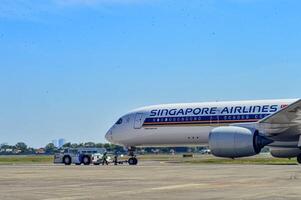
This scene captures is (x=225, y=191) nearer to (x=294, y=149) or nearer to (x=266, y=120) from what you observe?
(x=266, y=120)

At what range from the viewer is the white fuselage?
4022 centimetres

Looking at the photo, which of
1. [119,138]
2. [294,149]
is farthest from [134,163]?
[294,149]

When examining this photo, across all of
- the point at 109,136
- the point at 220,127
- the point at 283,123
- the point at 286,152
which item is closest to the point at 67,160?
the point at 109,136

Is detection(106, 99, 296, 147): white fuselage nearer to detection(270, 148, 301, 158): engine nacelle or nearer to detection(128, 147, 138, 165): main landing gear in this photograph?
detection(128, 147, 138, 165): main landing gear

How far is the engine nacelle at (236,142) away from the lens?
1361 inches

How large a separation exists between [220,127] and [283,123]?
376cm

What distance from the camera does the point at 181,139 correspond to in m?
42.8

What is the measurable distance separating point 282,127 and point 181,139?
819cm

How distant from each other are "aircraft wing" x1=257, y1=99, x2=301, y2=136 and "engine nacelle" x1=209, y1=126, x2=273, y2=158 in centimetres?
164

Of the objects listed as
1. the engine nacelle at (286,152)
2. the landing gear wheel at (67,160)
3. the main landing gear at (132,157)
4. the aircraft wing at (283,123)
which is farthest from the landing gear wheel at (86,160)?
the aircraft wing at (283,123)

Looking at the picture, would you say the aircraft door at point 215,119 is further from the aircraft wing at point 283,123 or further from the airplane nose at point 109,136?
the airplane nose at point 109,136

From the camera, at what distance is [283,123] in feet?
120

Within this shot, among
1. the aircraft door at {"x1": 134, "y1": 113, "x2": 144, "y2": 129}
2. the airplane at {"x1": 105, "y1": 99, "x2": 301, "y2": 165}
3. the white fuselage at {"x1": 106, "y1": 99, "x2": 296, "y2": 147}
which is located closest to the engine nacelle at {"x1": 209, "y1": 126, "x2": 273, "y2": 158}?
the airplane at {"x1": 105, "y1": 99, "x2": 301, "y2": 165}

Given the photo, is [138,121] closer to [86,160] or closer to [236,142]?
[86,160]
